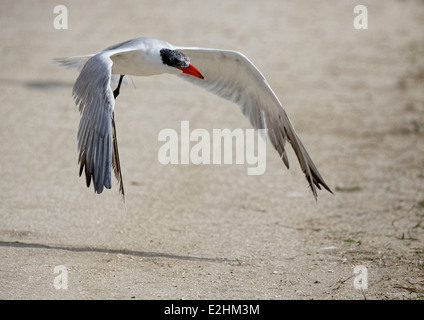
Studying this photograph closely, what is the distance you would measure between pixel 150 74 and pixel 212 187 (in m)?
1.92

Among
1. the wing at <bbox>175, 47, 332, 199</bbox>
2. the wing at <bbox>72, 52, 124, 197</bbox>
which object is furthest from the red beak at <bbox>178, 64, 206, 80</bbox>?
the wing at <bbox>72, 52, 124, 197</bbox>

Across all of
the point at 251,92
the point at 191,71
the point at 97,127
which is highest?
the point at 191,71

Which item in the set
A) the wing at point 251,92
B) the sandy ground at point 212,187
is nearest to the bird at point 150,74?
the wing at point 251,92

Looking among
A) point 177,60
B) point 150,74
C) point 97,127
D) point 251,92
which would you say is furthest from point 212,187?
point 97,127

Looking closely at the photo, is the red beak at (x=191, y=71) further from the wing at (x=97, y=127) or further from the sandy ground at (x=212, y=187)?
the sandy ground at (x=212, y=187)

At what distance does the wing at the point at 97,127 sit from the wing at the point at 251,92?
4.25ft

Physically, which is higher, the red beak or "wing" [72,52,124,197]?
the red beak

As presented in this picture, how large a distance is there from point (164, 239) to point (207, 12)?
11.4 metres

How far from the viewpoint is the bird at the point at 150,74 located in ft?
16.4

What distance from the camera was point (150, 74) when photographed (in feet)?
20.6

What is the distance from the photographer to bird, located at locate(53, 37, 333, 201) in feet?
16.4

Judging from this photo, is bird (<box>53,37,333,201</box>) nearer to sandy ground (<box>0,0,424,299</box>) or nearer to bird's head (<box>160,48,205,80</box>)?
bird's head (<box>160,48,205,80</box>)

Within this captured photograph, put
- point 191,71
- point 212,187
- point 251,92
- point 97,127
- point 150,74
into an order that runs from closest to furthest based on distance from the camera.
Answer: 1. point 97,127
2. point 191,71
3. point 150,74
4. point 251,92
5. point 212,187

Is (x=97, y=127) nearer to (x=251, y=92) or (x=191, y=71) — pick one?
(x=191, y=71)
